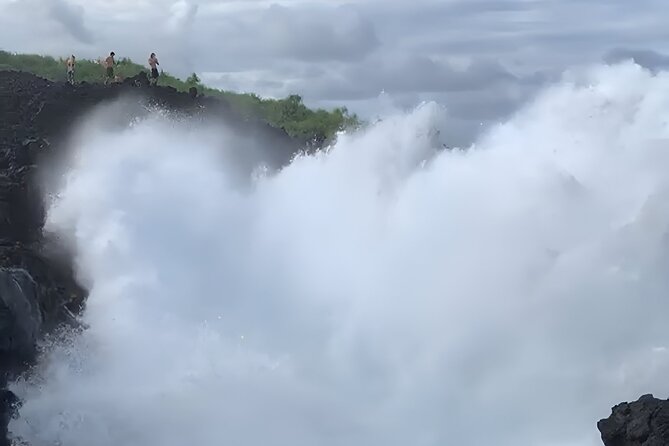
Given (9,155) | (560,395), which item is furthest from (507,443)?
(9,155)

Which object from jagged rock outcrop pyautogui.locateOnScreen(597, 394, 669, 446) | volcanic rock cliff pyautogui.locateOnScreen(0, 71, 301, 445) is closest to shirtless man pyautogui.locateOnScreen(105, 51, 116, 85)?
volcanic rock cliff pyautogui.locateOnScreen(0, 71, 301, 445)

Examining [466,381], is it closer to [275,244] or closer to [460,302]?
[460,302]

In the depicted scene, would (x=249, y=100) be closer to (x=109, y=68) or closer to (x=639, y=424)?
(x=109, y=68)

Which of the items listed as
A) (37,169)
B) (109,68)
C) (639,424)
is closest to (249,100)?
(109,68)

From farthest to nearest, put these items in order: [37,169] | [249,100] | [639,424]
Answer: [249,100] → [37,169] → [639,424]

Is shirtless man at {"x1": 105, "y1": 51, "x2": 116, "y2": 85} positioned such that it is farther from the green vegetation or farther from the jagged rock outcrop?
the jagged rock outcrop

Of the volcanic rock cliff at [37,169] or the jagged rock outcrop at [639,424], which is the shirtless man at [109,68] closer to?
the volcanic rock cliff at [37,169]

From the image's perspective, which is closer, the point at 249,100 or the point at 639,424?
the point at 639,424
